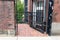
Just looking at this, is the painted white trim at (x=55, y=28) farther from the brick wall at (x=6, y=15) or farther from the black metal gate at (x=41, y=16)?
the brick wall at (x=6, y=15)

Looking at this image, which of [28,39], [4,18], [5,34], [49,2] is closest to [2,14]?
[4,18]

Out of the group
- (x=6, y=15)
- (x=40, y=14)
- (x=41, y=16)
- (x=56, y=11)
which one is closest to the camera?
(x=6, y=15)

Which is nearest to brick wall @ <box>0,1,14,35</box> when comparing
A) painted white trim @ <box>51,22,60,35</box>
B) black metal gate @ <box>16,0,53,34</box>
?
black metal gate @ <box>16,0,53,34</box>

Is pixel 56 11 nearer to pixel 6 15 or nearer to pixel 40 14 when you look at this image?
pixel 40 14

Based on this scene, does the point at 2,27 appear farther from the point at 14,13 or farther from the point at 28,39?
the point at 28,39

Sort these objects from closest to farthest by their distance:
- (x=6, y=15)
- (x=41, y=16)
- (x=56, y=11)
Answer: (x=6, y=15)
(x=56, y=11)
(x=41, y=16)

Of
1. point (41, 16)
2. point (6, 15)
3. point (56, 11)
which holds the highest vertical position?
point (56, 11)

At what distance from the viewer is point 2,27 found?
341 inches

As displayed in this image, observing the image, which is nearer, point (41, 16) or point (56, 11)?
point (56, 11)

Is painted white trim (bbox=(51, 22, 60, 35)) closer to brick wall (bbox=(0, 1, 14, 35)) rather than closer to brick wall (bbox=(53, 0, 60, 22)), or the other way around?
brick wall (bbox=(53, 0, 60, 22))

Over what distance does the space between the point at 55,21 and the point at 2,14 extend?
250 cm

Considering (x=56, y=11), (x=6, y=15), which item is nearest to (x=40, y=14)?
(x=56, y=11)

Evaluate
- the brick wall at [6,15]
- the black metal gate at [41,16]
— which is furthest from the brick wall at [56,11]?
the brick wall at [6,15]

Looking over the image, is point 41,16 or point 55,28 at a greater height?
point 41,16
